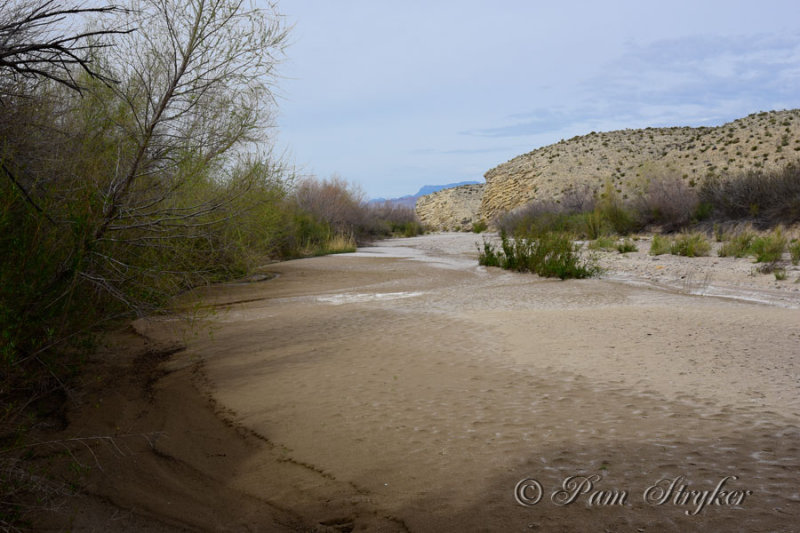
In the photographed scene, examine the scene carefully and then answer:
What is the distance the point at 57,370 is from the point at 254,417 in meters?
1.67

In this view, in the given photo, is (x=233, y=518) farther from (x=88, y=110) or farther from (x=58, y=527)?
(x=88, y=110)

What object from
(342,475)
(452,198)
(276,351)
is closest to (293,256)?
(276,351)

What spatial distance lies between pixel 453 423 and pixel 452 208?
64134 millimetres

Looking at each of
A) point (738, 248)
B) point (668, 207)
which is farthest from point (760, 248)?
point (668, 207)

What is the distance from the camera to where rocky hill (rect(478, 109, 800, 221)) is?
3628 centimetres

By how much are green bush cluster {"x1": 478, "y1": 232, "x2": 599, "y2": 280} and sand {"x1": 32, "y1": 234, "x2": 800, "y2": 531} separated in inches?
179

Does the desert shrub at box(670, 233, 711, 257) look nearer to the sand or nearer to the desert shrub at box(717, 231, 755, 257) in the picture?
the desert shrub at box(717, 231, 755, 257)

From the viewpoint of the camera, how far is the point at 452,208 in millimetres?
67688

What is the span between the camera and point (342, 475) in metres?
3.64

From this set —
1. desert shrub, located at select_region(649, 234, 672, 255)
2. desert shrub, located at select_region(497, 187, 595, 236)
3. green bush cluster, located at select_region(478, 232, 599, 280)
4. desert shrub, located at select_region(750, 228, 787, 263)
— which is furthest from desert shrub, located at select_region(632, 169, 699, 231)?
green bush cluster, located at select_region(478, 232, 599, 280)

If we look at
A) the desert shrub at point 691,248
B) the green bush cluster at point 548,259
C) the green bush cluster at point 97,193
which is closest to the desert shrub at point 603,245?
the desert shrub at point 691,248

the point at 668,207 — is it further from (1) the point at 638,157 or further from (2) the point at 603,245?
(1) the point at 638,157

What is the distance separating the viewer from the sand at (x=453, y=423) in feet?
10.2

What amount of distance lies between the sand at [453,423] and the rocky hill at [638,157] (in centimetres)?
2712
